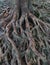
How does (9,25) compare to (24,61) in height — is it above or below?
above

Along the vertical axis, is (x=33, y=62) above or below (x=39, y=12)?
below

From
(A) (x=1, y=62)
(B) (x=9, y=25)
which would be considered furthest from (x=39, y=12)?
(A) (x=1, y=62)

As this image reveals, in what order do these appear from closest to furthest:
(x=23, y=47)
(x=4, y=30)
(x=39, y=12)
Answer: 1. (x=23, y=47)
2. (x=4, y=30)
3. (x=39, y=12)

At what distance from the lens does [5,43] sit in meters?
3.03

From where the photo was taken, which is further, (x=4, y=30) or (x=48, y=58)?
(x=4, y=30)

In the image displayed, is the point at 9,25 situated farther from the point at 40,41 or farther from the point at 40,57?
the point at 40,57

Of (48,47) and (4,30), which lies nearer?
(48,47)

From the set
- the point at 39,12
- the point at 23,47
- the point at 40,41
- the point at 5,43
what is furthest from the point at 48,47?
the point at 39,12

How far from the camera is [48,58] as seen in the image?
9.43 ft

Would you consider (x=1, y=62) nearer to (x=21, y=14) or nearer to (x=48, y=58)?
(x=48, y=58)

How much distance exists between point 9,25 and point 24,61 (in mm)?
658

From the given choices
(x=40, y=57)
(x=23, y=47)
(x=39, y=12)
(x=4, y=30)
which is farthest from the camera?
(x=39, y=12)

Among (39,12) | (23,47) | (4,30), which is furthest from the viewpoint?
(39,12)

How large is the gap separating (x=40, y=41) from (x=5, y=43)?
48cm
